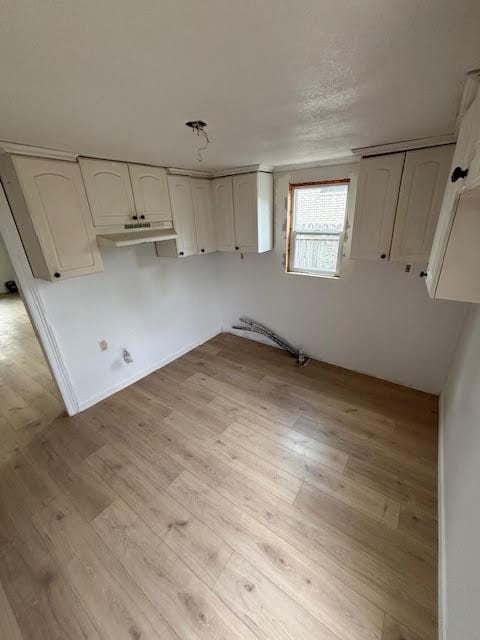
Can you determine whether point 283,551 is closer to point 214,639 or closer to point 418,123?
point 214,639

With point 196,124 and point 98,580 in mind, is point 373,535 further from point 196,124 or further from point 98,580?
point 196,124

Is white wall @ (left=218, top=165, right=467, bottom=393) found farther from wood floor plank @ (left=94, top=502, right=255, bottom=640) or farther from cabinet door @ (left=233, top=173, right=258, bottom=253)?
wood floor plank @ (left=94, top=502, right=255, bottom=640)

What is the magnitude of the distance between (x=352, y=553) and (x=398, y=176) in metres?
2.63

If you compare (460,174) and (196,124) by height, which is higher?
(196,124)

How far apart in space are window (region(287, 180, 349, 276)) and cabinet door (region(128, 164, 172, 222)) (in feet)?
4.65

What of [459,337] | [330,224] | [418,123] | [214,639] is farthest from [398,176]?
[214,639]

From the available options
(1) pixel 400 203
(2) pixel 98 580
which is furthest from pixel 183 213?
(2) pixel 98 580

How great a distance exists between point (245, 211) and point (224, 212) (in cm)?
31

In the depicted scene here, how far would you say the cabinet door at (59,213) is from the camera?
5.60ft

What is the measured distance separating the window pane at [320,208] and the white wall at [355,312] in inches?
5.0

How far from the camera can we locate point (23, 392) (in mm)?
2852

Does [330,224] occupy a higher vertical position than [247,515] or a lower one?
higher

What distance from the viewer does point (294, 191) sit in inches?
112

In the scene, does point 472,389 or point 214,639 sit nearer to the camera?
point 214,639
